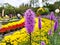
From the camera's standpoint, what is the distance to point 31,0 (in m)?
38.2

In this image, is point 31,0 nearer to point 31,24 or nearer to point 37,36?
point 37,36

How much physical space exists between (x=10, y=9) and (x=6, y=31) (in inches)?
548

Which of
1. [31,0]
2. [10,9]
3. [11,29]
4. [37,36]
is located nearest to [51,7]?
[31,0]

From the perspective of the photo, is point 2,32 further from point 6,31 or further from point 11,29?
point 11,29

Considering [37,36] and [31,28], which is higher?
[31,28]

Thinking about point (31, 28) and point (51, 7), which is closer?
point (31, 28)

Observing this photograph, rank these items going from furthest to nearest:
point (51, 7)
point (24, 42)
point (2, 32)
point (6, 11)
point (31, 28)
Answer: point (51, 7) → point (6, 11) → point (2, 32) → point (24, 42) → point (31, 28)

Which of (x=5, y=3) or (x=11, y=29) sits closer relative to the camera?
(x=11, y=29)

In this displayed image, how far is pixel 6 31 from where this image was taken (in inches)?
372

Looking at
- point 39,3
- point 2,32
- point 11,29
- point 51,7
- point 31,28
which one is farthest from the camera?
point 39,3

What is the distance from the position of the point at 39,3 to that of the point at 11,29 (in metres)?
26.3

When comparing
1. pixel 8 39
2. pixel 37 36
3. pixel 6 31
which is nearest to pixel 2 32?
pixel 6 31

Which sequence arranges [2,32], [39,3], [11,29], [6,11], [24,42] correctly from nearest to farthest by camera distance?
[24,42], [2,32], [11,29], [6,11], [39,3]

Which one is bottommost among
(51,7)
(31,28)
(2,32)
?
(51,7)
